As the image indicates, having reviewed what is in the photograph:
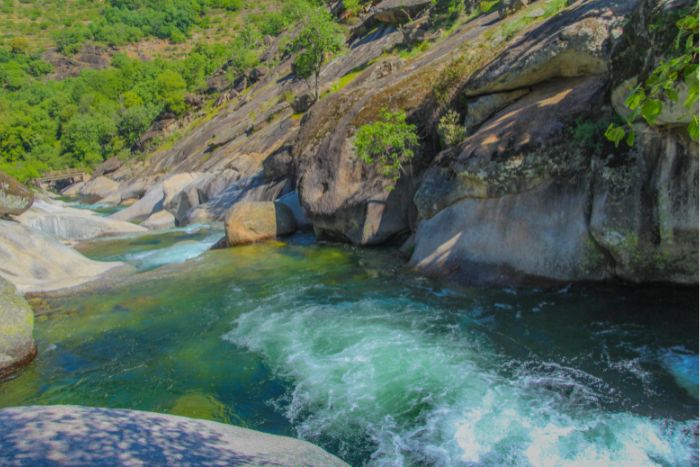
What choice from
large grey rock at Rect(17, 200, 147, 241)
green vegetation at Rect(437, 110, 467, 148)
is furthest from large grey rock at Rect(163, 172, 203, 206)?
green vegetation at Rect(437, 110, 467, 148)

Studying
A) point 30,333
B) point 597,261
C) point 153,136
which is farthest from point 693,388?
point 153,136

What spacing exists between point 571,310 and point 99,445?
9810 millimetres

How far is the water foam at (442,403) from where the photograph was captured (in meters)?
6.56

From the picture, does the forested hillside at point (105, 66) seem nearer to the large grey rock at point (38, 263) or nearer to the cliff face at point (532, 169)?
the cliff face at point (532, 169)

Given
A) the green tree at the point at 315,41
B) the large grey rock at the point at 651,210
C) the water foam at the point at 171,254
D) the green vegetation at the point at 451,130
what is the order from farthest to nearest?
the green tree at the point at 315,41 → the water foam at the point at 171,254 → the green vegetation at the point at 451,130 → the large grey rock at the point at 651,210

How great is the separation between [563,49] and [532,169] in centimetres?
352

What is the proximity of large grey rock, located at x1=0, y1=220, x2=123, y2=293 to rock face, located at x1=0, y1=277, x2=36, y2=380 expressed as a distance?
6020 mm

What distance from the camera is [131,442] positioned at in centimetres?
490

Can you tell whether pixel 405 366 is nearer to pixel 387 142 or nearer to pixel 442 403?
pixel 442 403

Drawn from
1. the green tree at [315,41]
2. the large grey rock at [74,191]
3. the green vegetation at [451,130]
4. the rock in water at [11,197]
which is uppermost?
the green tree at [315,41]

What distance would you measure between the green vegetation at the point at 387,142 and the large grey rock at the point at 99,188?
193 ft

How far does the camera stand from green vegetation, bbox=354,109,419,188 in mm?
17359

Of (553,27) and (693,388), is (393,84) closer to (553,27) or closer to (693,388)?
(553,27)

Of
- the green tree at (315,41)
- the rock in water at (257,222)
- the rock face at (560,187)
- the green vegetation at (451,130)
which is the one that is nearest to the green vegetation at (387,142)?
the green vegetation at (451,130)
